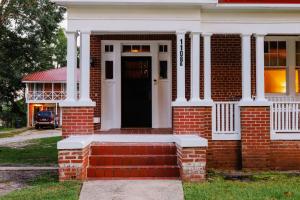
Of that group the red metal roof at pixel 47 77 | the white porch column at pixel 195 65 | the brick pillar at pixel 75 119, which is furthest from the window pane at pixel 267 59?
the red metal roof at pixel 47 77

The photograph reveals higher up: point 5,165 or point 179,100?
point 179,100

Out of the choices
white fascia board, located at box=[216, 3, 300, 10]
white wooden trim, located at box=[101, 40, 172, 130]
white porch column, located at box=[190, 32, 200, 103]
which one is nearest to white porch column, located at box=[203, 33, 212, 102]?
white porch column, located at box=[190, 32, 200, 103]

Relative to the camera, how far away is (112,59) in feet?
45.9

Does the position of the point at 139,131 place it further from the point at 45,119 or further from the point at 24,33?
the point at 45,119

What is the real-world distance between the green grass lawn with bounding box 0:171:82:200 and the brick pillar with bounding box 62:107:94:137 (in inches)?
64.7

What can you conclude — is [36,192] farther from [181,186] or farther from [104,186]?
[181,186]

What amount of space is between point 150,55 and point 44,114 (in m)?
31.0

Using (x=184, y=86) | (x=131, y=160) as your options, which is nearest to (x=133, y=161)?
(x=131, y=160)

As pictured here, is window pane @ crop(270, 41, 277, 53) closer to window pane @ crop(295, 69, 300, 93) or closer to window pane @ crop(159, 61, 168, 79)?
window pane @ crop(295, 69, 300, 93)

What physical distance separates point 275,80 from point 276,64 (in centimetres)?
47

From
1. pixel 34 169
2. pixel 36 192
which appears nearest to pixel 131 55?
pixel 34 169

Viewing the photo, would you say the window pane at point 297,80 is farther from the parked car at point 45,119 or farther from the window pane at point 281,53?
the parked car at point 45,119

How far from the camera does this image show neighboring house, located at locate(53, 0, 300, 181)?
10.8m

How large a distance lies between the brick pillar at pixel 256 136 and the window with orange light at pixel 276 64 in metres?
2.40
